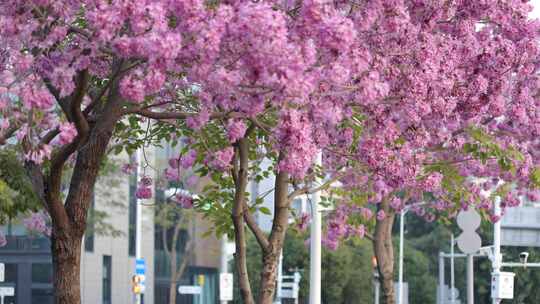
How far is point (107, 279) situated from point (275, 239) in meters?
48.0

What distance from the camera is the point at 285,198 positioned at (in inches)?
767

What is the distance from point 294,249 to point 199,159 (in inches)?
2482

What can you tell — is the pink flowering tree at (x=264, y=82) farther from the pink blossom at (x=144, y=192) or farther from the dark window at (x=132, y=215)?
the dark window at (x=132, y=215)

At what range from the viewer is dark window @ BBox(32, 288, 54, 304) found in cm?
5806

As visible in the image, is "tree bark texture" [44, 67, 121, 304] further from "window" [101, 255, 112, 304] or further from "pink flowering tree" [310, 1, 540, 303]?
"window" [101, 255, 112, 304]

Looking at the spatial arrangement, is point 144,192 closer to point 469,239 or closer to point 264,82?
point 469,239

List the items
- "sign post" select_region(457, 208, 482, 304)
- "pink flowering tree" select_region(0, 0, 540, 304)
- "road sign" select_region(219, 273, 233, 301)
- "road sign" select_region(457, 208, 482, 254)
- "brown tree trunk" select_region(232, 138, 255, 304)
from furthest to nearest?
"road sign" select_region(219, 273, 233, 301) < "road sign" select_region(457, 208, 482, 254) < "sign post" select_region(457, 208, 482, 304) < "brown tree trunk" select_region(232, 138, 255, 304) < "pink flowering tree" select_region(0, 0, 540, 304)

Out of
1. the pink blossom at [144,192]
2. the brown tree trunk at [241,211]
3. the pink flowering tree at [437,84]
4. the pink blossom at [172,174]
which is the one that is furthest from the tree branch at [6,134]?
the pink blossom at [172,174]

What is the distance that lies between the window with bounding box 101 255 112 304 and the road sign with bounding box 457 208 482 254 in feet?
137

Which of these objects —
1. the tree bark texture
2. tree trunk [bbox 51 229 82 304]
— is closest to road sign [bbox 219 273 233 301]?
the tree bark texture

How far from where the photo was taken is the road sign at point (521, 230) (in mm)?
47312

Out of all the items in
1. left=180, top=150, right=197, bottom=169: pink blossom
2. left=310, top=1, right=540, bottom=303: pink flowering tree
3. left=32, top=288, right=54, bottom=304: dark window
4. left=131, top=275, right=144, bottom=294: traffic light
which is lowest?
left=32, top=288, right=54, bottom=304: dark window

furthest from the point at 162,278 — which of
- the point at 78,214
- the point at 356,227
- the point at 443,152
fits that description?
the point at 78,214

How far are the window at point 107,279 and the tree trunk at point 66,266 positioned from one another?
1976 inches
